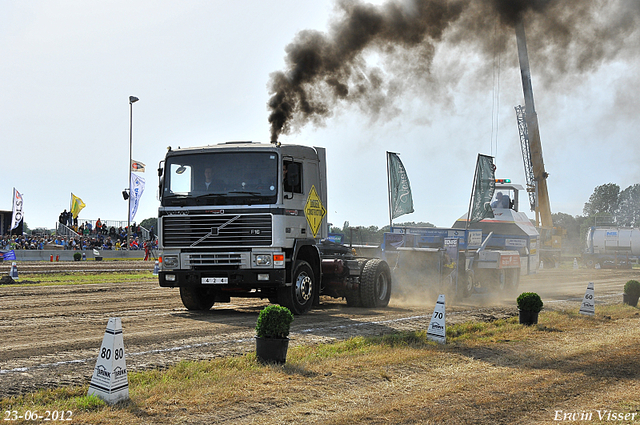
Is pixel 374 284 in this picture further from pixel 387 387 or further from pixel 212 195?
pixel 387 387

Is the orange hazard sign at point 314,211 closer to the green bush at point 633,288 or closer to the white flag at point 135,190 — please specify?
the green bush at point 633,288

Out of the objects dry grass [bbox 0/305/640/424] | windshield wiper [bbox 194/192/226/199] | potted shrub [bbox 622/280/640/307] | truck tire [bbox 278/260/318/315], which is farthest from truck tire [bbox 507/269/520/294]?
windshield wiper [bbox 194/192/226/199]

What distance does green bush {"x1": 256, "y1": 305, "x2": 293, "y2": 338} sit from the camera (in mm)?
7934

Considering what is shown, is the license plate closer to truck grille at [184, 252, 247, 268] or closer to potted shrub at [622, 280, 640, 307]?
truck grille at [184, 252, 247, 268]

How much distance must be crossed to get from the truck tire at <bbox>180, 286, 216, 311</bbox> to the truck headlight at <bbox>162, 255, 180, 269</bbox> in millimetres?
1053

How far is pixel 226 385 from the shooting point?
6.81 metres

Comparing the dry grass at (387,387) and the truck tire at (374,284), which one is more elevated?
the truck tire at (374,284)

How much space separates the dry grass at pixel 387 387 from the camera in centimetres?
587

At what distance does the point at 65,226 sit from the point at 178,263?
39174 millimetres

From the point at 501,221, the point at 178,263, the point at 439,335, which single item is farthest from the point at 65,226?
the point at 439,335

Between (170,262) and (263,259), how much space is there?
6.39 ft

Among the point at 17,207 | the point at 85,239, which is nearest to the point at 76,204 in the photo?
the point at 85,239

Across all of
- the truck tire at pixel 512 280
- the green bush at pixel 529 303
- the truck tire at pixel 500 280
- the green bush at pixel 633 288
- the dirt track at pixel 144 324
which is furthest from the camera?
the truck tire at pixel 512 280

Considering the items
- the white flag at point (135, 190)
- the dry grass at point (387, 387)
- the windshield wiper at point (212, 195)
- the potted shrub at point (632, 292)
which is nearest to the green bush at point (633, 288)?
the potted shrub at point (632, 292)
